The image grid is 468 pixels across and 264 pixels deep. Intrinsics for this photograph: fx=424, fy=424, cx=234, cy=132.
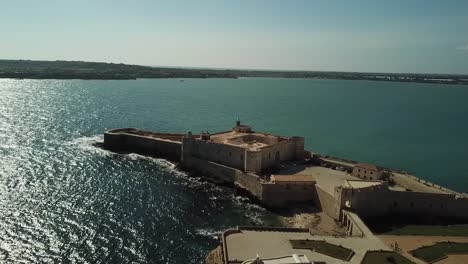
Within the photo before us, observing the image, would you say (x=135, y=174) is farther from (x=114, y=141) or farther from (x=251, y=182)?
(x=251, y=182)

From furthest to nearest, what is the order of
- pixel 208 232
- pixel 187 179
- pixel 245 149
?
pixel 187 179 < pixel 245 149 < pixel 208 232

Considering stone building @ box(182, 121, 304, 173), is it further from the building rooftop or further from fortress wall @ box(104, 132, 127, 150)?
fortress wall @ box(104, 132, 127, 150)

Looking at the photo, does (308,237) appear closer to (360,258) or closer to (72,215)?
(360,258)

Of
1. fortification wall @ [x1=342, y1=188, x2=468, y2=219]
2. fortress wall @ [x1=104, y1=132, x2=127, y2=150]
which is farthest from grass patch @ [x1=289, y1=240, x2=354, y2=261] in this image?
fortress wall @ [x1=104, y1=132, x2=127, y2=150]

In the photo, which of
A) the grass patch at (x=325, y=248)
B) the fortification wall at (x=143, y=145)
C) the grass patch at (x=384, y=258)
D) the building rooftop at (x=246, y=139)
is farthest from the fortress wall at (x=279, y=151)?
the grass patch at (x=384, y=258)

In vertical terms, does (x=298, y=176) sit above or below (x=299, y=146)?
below

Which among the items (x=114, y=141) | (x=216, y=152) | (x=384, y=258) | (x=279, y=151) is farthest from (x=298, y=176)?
(x=114, y=141)

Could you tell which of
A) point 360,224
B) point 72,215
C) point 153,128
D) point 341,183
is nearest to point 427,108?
point 153,128
